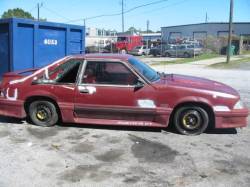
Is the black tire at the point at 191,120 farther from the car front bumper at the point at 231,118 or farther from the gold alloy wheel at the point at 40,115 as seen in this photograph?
the gold alloy wheel at the point at 40,115

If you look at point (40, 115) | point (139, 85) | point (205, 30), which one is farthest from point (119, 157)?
point (205, 30)

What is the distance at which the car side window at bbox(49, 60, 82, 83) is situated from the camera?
707 cm

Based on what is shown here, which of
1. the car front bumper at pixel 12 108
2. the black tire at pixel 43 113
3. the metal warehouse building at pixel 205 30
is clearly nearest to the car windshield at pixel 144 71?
the black tire at pixel 43 113

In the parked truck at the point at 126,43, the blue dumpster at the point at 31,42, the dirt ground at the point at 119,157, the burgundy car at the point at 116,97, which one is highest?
the parked truck at the point at 126,43

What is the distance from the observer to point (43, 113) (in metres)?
7.26

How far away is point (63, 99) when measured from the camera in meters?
7.05

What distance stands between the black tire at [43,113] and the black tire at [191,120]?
223 centimetres

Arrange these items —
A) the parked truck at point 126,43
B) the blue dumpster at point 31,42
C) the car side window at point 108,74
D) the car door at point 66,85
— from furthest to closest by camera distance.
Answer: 1. the parked truck at point 126,43
2. the blue dumpster at point 31,42
3. the car door at point 66,85
4. the car side window at point 108,74

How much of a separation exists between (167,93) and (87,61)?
5.13ft

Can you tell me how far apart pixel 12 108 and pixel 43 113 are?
610mm

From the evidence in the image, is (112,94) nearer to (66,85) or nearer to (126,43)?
(66,85)

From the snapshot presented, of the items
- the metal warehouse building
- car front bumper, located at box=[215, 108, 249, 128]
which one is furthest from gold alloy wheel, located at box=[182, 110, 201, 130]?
the metal warehouse building

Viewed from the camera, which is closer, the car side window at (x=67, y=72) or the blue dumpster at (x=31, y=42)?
the car side window at (x=67, y=72)

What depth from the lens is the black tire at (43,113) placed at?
7188mm
